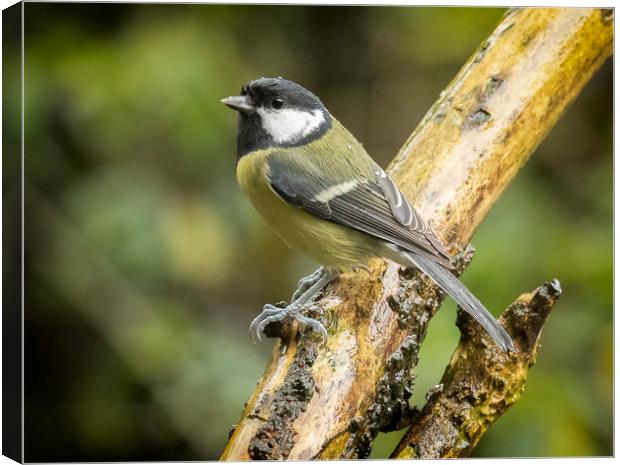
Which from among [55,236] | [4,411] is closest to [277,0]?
[55,236]

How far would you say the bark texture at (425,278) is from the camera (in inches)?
71.9

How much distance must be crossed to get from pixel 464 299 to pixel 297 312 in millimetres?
369

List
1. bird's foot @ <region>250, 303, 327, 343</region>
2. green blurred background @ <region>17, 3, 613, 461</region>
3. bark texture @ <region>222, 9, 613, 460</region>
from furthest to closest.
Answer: green blurred background @ <region>17, 3, 613, 461</region> → bird's foot @ <region>250, 303, 327, 343</region> → bark texture @ <region>222, 9, 613, 460</region>

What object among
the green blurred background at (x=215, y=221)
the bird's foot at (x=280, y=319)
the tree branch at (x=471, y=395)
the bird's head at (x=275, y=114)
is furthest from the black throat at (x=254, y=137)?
the tree branch at (x=471, y=395)

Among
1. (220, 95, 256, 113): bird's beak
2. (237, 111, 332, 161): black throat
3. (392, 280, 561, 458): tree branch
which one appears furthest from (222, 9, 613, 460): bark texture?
(220, 95, 256, 113): bird's beak

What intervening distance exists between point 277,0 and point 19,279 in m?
0.90

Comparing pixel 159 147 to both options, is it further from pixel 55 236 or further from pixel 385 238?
pixel 385 238

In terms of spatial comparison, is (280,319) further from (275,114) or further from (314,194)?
(275,114)

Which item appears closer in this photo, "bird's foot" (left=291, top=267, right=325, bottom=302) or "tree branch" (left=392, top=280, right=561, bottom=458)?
"tree branch" (left=392, top=280, right=561, bottom=458)

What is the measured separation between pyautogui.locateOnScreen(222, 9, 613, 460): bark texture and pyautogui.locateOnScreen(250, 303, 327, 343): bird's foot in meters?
0.03

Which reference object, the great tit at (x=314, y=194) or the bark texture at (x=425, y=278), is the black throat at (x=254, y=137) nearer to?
the great tit at (x=314, y=194)

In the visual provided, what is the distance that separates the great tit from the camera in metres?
1.96

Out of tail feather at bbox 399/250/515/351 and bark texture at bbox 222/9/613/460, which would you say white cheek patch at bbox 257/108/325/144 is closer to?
bark texture at bbox 222/9/613/460

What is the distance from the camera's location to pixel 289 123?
6.61ft
